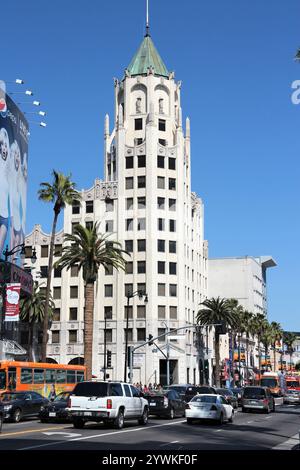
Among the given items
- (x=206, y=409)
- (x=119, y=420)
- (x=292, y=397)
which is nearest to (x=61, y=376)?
(x=206, y=409)

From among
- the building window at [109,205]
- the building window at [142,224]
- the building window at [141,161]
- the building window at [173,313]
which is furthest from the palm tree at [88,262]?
the building window at [141,161]

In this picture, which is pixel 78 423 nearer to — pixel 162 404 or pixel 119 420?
pixel 119 420

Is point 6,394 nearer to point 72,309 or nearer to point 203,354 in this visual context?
point 72,309

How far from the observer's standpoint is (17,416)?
3109cm

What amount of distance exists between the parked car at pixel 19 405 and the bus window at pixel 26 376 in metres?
5.72

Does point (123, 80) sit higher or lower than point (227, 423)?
higher

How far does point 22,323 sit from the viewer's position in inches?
3605

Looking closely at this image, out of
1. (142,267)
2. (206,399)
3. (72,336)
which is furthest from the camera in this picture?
(72,336)

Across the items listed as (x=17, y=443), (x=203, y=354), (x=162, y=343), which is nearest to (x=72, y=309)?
(x=162, y=343)

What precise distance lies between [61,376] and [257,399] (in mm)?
13917

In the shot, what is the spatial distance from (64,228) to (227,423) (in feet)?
223

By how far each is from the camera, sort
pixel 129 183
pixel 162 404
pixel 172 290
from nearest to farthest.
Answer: pixel 162 404
pixel 172 290
pixel 129 183

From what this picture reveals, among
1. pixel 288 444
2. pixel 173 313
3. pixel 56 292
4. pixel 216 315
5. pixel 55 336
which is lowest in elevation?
pixel 288 444

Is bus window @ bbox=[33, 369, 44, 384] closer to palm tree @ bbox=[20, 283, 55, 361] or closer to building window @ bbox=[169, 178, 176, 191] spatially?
palm tree @ bbox=[20, 283, 55, 361]
